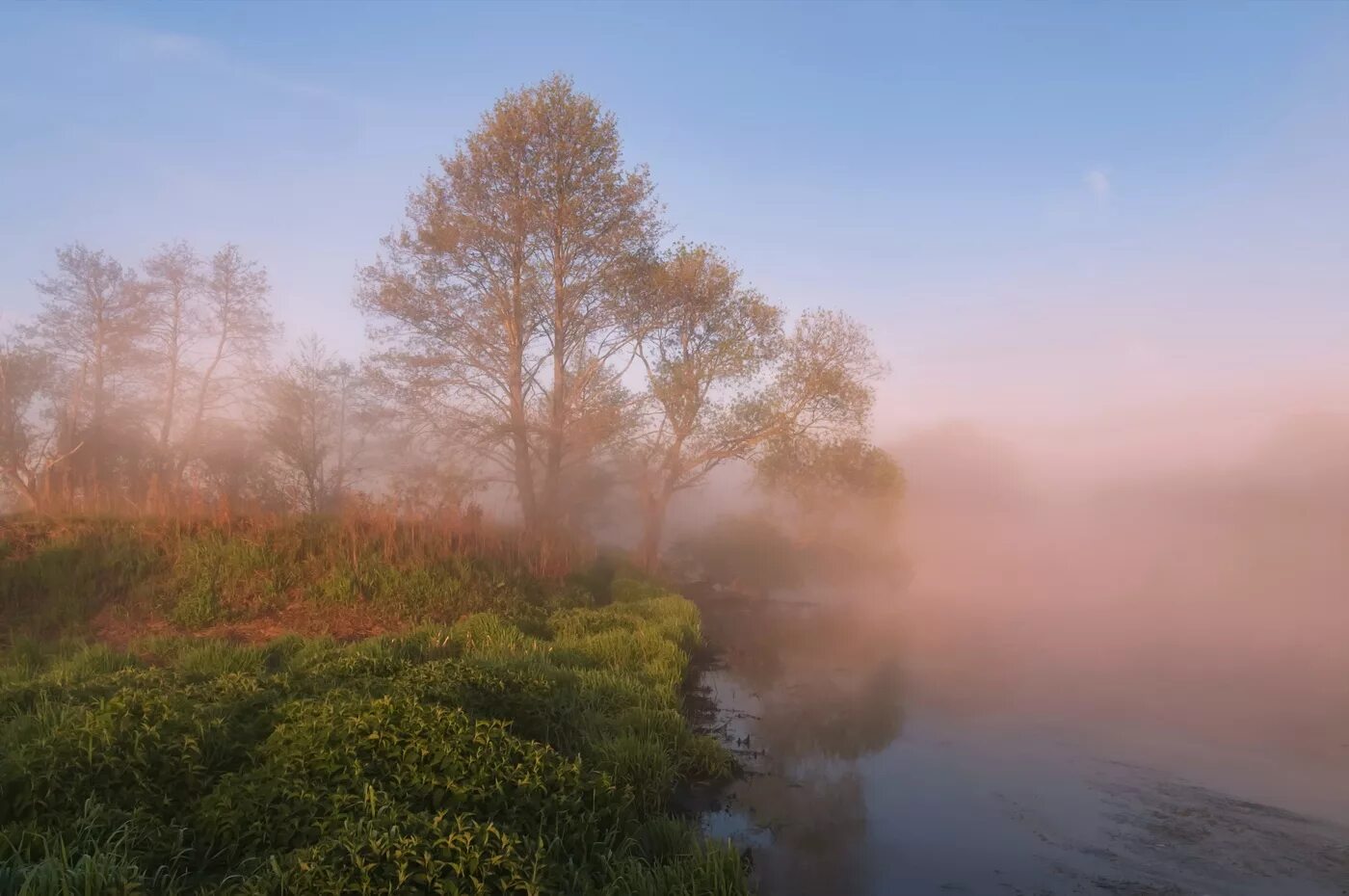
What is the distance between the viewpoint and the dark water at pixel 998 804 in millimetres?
6273

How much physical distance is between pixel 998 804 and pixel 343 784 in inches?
252

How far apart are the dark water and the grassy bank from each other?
3.90 ft

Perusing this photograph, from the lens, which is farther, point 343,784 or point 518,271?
point 518,271

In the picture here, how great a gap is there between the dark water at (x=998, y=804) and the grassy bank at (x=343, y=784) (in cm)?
119

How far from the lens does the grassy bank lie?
13.6ft

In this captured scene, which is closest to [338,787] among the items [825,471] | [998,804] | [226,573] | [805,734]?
[998,804]

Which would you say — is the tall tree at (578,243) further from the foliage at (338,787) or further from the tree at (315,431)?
the foliage at (338,787)

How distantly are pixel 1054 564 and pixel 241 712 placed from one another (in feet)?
141

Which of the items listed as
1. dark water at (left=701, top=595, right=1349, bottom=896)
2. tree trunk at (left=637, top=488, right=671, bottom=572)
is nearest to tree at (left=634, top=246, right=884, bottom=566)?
tree trunk at (left=637, top=488, right=671, bottom=572)

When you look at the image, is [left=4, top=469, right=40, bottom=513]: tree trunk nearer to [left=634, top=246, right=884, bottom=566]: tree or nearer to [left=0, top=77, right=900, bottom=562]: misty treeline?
[left=0, top=77, right=900, bottom=562]: misty treeline

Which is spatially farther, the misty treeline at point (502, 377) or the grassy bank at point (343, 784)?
the misty treeline at point (502, 377)

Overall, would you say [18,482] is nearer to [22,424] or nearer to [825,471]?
[22,424]

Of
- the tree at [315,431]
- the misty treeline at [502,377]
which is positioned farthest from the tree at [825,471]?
A: the tree at [315,431]

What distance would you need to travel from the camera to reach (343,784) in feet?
16.6
